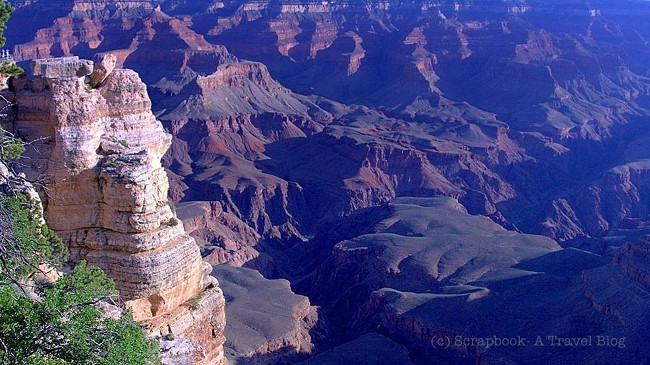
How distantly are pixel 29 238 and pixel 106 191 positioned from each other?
448 cm

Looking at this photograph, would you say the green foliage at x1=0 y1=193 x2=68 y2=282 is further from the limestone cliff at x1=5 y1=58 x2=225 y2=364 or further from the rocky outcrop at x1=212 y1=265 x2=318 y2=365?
the rocky outcrop at x1=212 y1=265 x2=318 y2=365

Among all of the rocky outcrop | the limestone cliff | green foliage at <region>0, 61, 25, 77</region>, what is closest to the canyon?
the limestone cliff

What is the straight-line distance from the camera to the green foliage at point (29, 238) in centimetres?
1555

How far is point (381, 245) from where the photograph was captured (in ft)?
208

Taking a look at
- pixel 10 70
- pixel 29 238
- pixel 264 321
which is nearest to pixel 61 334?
pixel 29 238

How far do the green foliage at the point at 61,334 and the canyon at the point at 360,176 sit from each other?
7267mm

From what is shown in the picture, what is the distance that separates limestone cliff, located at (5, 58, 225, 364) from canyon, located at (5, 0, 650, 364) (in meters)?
0.07

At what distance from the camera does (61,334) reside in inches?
515

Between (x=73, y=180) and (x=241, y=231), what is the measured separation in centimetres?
5939

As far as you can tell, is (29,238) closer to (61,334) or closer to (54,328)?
(61,334)

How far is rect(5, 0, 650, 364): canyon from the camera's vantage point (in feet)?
73.4

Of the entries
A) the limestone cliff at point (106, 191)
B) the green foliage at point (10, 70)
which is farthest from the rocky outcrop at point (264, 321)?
the green foliage at point (10, 70)

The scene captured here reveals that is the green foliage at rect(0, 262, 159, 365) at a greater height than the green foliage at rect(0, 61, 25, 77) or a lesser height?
lesser

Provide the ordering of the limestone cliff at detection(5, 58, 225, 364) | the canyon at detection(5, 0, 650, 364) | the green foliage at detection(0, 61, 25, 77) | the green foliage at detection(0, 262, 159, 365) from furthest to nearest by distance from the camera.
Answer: the green foliage at detection(0, 61, 25, 77)
the canyon at detection(5, 0, 650, 364)
the limestone cliff at detection(5, 58, 225, 364)
the green foliage at detection(0, 262, 159, 365)
